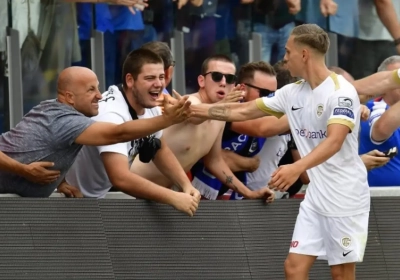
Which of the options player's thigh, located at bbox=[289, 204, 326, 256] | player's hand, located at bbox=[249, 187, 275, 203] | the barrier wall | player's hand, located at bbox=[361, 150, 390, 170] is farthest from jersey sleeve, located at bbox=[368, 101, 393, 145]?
player's thigh, located at bbox=[289, 204, 326, 256]

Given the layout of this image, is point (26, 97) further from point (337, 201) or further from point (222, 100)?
point (337, 201)

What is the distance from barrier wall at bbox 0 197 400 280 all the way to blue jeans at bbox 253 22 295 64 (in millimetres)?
4036

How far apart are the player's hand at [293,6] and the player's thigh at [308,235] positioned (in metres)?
5.61

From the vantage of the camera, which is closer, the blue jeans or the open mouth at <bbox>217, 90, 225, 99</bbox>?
the open mouth at <bbox>217, 90, 225, 99</bbox>

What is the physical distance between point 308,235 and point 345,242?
259 mm

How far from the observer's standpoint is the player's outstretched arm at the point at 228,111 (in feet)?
29.6

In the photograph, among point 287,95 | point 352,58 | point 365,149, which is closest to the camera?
point 287,95

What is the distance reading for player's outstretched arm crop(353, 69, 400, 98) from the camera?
9.20m

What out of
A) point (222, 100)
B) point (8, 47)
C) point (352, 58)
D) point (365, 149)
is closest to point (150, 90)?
Answer: point (222, 100)

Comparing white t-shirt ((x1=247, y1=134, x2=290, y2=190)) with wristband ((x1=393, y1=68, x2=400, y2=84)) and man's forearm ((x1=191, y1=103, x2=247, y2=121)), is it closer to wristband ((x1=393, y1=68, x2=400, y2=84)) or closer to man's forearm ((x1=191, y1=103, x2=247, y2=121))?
man's forearm ((x1=191, y1=103, x2=247, y2=121))

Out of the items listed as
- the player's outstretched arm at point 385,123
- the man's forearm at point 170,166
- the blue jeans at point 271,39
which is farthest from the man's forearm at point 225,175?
the blue jeans at point 271,39

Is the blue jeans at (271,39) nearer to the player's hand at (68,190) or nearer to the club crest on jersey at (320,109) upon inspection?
the club crest on jersey at (320,109)

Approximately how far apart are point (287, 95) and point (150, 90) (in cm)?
101

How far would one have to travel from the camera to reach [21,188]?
822cm
